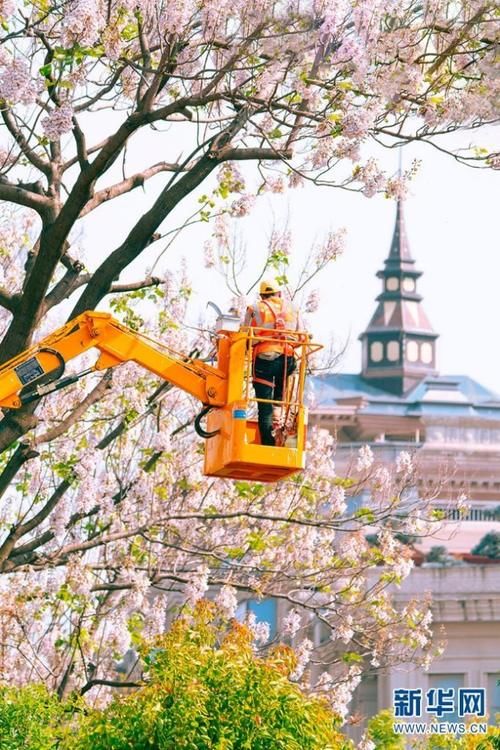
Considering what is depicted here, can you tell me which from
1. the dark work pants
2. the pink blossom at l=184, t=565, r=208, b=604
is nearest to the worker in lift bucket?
the dark work pants

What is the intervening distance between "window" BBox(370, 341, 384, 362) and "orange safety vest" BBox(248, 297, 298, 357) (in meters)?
172

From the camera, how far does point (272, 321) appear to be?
1778 centimetres

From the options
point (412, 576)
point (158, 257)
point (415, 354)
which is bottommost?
point (158, 257)

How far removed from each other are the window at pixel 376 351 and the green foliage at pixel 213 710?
17124 centimetres

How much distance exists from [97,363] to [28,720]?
14.4 feet

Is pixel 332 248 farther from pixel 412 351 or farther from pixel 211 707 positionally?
pixel 412 351

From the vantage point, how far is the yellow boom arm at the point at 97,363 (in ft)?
60.3

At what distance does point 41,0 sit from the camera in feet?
63.2

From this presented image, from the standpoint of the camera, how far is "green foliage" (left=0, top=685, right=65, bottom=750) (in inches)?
A: 804

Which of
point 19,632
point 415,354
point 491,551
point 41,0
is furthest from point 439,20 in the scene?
point 415,354

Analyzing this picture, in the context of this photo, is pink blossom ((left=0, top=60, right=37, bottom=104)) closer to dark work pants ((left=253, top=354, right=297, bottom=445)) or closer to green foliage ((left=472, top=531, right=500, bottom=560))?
dark work pants ((left=253, top=354, right=297, bottom=445))

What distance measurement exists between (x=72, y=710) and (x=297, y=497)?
8.02 meters

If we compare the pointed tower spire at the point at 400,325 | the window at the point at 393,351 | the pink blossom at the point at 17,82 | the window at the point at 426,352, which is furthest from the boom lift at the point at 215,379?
the window at the point at 426,352

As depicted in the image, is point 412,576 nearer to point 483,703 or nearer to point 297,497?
point 483,703
